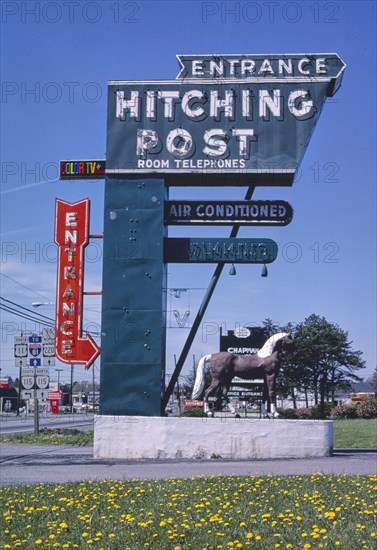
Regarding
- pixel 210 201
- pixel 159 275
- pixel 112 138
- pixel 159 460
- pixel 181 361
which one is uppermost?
pixel 112 138

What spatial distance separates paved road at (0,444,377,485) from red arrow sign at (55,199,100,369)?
2.75 m

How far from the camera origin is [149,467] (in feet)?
55.7

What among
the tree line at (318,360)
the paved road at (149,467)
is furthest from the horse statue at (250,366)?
the tree line at (318,360)

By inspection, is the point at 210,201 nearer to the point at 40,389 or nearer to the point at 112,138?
the point at 112,138

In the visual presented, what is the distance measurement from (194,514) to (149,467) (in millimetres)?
7216

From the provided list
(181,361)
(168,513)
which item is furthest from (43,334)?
(168,513)

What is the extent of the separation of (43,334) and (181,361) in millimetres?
13799

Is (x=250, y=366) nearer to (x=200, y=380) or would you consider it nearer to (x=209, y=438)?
(x=200, y=380)

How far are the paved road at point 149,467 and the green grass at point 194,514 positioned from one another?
2.08 meters

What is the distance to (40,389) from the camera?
31.7 meters

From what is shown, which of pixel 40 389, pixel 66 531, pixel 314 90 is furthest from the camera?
pixel 40 389

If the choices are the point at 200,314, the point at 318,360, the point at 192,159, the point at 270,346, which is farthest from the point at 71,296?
the point at 318,360

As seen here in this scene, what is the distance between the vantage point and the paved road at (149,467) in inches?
599

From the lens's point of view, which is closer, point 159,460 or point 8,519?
point 8,519
